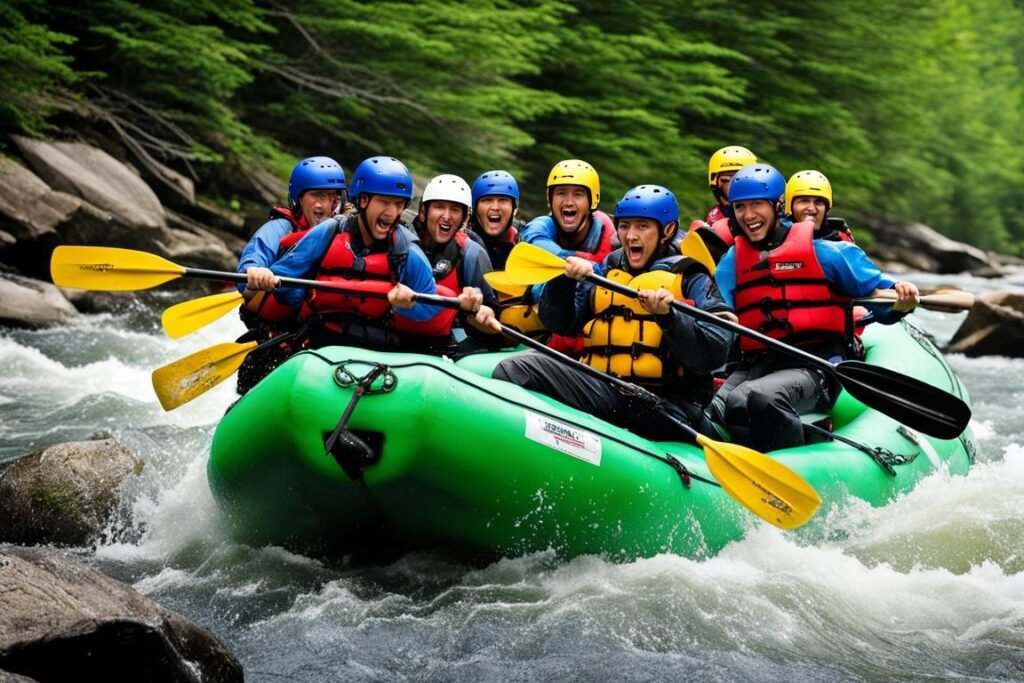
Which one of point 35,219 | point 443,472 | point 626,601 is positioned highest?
point 443,472

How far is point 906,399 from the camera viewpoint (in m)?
4.85

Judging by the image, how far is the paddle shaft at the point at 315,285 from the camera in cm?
437

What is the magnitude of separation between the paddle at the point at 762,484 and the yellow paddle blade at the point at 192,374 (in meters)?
1.21

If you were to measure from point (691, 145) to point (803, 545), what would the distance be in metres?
15.1

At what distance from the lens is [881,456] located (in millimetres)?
5348

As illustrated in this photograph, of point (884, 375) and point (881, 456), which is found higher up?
point (884, 375)

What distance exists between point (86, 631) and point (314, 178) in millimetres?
2950

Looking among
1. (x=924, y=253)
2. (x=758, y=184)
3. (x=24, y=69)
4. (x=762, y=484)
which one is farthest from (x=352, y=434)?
(x=924, y=253)

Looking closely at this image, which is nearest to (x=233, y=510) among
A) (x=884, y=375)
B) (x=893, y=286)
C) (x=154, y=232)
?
(x=884, y=375)

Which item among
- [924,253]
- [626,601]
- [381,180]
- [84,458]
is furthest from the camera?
[924,253]

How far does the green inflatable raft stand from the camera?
3879 mm

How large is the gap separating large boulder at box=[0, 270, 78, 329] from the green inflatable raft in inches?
187

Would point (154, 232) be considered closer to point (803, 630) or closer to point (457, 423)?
point (457, 423)

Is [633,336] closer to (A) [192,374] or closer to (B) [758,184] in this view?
(B) [758,184]
